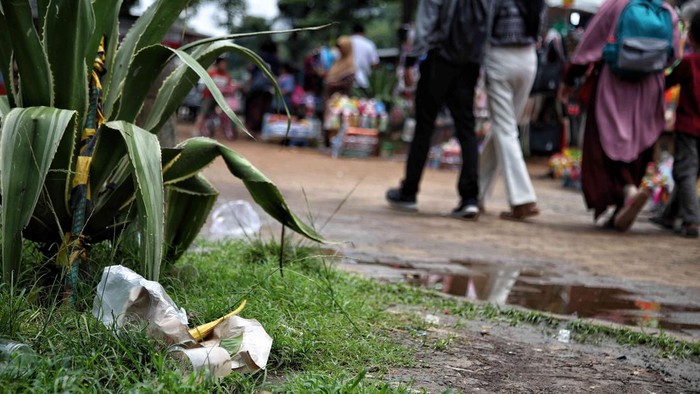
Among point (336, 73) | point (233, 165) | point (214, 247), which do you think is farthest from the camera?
point (336, 73)

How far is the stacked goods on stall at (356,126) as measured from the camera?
49.4ft

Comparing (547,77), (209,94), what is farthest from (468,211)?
(209,94)

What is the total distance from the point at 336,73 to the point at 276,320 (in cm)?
1381

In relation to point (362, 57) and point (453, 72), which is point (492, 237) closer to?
point (453, 72)

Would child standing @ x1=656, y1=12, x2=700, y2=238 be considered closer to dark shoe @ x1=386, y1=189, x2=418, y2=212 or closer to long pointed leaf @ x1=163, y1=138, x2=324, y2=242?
dark shoe @ x1=386, y1=189, x2=418, y2=212

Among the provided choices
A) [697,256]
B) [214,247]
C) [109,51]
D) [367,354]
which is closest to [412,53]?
[697,256]

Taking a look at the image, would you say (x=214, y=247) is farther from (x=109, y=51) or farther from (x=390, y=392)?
(x=390, y=392)

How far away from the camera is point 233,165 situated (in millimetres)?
3152

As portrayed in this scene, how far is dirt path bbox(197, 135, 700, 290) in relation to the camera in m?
5.24

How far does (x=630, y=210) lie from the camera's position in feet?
22.7

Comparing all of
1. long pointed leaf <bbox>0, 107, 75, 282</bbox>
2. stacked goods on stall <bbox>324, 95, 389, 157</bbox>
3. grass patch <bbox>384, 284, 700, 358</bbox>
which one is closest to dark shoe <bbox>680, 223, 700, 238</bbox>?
grass patch <bbox>384, 284, 700, 358</bbox>

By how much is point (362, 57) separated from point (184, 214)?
13.2 metres

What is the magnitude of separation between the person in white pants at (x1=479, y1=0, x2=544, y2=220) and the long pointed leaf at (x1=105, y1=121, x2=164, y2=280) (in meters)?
4.63

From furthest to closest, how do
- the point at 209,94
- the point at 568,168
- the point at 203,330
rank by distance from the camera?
the point at 209,94 < the point at 568,168 < the point at 203,330
